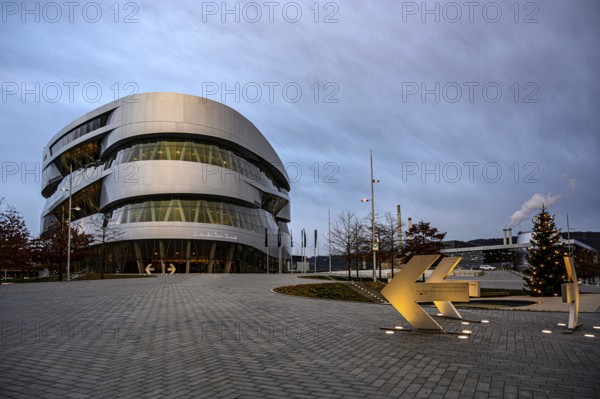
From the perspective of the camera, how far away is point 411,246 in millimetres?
38375

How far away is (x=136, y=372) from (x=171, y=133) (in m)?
58.0

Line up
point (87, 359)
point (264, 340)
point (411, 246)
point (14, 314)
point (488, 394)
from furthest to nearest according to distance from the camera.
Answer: point (411, 246), point (14, 314), point (264, 340), point (87, 359), point (488, 394)

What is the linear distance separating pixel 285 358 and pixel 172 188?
5485cm

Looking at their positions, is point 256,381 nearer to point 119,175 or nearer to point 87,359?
point 87,359

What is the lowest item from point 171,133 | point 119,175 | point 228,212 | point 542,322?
point 542,322

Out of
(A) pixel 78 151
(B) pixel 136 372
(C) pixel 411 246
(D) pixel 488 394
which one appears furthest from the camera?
(A) pixel 78 151

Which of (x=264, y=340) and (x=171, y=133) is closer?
(x=264, y=340)

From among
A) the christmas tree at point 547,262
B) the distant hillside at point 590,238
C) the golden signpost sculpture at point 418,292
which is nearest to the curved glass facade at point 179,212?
the christmas tree at point 547,262

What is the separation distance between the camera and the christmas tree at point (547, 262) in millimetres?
24984

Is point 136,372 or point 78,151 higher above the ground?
point 78,151

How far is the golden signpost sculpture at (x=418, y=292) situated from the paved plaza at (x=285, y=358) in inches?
20.1

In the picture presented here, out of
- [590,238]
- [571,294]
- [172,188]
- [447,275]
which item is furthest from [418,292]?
[590,238]

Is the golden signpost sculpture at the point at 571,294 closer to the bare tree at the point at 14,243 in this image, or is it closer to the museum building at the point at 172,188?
the bare tree at the point at 14,243

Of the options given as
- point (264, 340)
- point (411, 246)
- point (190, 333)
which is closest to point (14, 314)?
point (190, 333)
